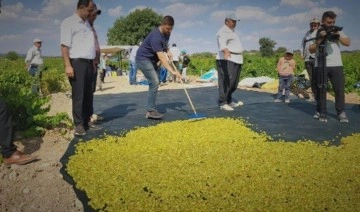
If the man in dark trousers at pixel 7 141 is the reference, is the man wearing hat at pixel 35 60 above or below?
above

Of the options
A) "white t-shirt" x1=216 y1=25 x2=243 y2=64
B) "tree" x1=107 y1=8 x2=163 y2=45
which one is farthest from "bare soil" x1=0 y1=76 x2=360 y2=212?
"tree" x1=107 y1=8 x2=163 y2=45

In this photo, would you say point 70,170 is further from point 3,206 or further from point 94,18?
point 94,18

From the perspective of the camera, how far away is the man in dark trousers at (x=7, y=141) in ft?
12.4

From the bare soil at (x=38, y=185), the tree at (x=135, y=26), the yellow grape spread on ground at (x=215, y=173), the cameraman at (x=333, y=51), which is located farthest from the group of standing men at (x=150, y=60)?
the tree at (x=135, y=26)

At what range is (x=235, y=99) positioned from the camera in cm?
955

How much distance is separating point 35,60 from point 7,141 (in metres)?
7.64

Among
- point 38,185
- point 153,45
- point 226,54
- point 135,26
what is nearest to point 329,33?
point 226,54

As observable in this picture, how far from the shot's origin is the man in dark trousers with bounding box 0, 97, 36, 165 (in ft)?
12.4

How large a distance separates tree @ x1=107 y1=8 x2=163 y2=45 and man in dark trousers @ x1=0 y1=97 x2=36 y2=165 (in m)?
65.2

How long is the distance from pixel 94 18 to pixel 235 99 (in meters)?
4.96

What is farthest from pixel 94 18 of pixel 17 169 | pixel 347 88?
pixel 347 88

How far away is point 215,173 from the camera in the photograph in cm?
363

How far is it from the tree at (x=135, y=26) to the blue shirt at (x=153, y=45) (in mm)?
62400

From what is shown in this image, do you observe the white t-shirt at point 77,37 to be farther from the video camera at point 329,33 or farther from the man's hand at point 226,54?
the video camera at point 329,33
